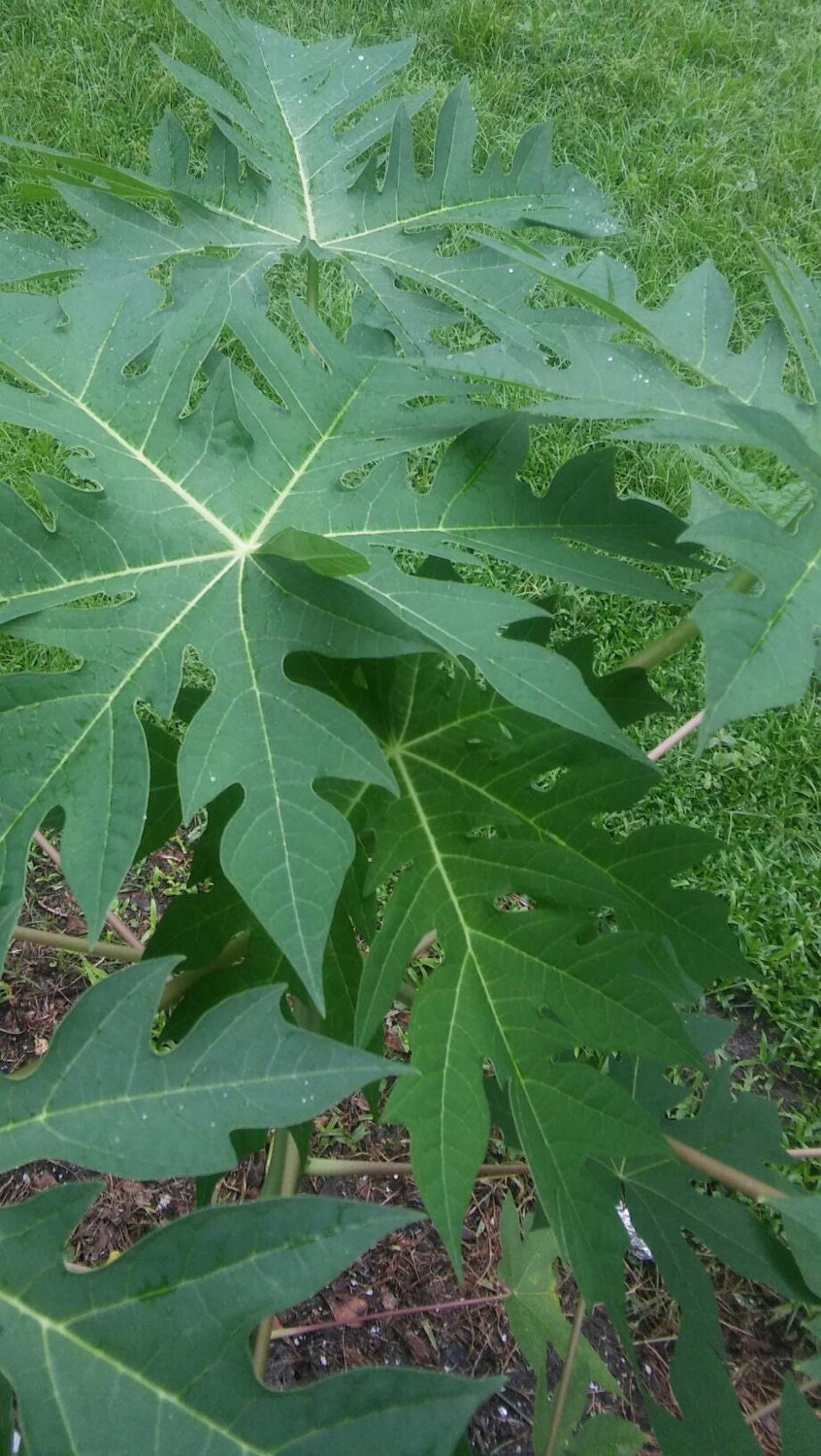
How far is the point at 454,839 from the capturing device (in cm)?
88

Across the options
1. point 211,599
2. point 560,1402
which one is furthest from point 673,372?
point 560,1402

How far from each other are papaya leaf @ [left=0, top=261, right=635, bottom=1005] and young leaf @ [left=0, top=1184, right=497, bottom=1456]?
13 centimetres

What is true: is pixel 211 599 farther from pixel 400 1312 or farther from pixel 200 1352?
pixel 400 1312

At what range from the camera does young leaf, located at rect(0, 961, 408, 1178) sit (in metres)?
0.61

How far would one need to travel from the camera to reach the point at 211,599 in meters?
0.84

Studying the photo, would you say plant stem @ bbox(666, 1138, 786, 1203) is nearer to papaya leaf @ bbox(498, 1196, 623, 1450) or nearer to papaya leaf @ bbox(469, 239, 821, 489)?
papaya leaf @ bbox(498, 1196, 623, 1450)

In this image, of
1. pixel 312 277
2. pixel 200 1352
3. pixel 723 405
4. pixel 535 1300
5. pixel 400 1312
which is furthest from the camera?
pixel 400 1312

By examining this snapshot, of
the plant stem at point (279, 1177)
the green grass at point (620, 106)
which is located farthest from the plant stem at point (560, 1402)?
the green grass at point (620, 106)

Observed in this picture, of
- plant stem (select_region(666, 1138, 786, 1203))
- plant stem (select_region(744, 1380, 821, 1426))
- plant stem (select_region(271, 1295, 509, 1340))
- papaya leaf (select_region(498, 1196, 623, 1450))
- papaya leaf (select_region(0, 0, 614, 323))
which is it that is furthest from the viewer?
plant stem (select_region(271, 1295, 509, 1340))

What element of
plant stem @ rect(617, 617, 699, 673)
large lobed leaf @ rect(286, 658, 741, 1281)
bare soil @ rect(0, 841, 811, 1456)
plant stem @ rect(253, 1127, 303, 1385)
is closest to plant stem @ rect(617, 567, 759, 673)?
plant stem @ rect(617, 617, 699, 673)

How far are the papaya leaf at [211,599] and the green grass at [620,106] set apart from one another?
5.15 feet

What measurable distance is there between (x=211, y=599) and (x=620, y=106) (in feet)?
10.2

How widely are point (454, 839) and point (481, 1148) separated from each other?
222mm

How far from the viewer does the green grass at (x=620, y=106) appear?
2.54m
